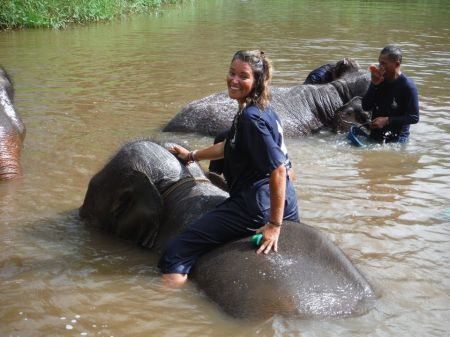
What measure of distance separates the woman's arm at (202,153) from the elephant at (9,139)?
225 cm

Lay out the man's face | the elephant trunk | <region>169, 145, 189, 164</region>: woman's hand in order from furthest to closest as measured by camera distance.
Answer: the man's face
the elephant trunk
<region>169, 145, 189, 164</region>: woman's hand

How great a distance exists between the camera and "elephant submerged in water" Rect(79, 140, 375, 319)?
3.72 meters

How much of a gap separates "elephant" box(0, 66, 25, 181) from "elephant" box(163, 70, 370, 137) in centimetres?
198

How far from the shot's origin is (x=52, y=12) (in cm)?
1945

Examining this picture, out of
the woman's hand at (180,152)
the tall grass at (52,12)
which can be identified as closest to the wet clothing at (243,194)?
the woman's hand at (180,152)

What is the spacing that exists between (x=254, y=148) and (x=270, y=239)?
0.58 meters

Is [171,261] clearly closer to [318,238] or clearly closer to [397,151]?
[318,238]

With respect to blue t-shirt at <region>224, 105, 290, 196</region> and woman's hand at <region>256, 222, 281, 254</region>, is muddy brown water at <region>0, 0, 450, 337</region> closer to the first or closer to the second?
woman's hand at <region>256, 222, 281, 254</region>

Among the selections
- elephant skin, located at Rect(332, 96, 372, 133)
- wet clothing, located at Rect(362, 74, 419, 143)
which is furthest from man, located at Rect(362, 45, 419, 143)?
elephant skin, located at Rect(332, 96, 372, 133)

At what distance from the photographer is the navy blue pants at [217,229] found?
410 centimetres

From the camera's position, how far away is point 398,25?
66.5 feet

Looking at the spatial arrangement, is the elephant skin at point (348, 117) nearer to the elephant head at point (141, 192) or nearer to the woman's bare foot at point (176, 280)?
the elephant head at point (141, 192)

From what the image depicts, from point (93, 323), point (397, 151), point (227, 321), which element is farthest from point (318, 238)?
point (397, 151)

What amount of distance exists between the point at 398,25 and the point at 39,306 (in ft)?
60.8
